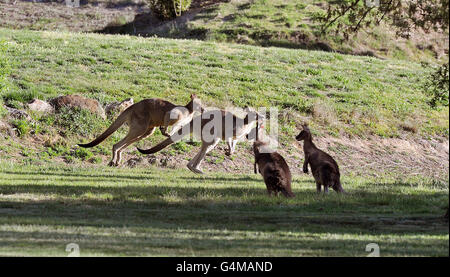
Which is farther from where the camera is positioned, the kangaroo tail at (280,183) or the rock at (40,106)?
the rock at (40,106)

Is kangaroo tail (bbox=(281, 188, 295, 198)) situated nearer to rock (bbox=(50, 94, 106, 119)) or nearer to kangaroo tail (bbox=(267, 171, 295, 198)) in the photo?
kangaroo tail (bbox=(267, 171, 295, 198))

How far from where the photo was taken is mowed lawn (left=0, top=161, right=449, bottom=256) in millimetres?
9609

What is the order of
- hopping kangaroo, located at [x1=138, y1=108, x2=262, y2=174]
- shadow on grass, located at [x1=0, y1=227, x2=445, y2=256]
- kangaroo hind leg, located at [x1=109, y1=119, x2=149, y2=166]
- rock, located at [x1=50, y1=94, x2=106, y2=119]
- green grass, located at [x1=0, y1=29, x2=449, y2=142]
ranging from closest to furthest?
shadow on grass, located at [x1=0, y1=227, x2=445, y2=256], hopping kangaroo, located at [x1=138, y1=108, x2=262, y2=174], kangaroo hind leg, located at [x1=109, y1=119, x2=149, y2=166], rock, located at [x1=50, y1=94, x2=106, y2=119], green grass, located at [x1=0, y1=29, x2=449, y2=142]

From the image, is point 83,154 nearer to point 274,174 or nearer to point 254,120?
point 254,120

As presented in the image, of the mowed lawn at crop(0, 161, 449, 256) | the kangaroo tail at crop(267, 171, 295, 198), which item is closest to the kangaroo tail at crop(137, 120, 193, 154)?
the mowed lawn at crop(0, 161, 449, 256)

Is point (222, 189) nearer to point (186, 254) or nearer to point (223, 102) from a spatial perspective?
point (186, 254)

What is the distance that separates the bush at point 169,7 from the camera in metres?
48.9

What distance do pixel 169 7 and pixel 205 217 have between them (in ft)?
126

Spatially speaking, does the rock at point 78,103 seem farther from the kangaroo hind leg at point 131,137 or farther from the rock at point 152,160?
the kangaroo hind leg at point 131,137

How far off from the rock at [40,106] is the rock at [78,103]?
194 mm

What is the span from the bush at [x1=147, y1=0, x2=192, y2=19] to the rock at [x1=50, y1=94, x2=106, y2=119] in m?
24.8

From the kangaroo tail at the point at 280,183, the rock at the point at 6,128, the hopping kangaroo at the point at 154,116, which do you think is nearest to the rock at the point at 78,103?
the rock at the point at 6,128

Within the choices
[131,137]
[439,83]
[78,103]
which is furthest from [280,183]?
[78,103]

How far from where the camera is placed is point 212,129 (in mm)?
19906
